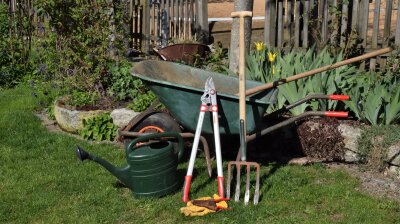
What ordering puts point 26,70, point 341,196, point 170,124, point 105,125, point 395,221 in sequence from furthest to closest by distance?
1. point 26,70
2. point 105,125
3. point 170,124
4. point 341,196
5. point 395,221

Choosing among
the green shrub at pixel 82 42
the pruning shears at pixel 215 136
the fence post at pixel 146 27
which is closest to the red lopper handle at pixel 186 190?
the pruning shears at pixel 215 136

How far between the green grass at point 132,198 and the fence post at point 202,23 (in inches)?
178

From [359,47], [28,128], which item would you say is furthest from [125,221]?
[359,47]

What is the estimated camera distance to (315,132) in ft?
17.1

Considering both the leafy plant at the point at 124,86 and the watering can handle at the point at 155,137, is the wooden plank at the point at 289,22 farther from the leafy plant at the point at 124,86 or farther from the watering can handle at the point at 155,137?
the watering can handle at the point at 155,137

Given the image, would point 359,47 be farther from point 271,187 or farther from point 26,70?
point 26,70

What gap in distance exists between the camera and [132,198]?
446 cm

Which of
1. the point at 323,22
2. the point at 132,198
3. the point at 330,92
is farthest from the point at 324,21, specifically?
the point at 132,198

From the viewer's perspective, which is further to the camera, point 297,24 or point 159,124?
point 297,24

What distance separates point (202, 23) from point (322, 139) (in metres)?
5.14

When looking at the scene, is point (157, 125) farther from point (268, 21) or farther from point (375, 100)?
point (268, 21)

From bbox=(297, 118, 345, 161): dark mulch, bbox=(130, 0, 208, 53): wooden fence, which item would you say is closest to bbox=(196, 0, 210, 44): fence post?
bbox=(130, 0, 208, 53): wooden fence

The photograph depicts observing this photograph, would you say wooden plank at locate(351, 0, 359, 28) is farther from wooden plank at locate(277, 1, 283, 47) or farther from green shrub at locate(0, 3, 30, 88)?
green shrub at locate(0, 3, 30, 88)

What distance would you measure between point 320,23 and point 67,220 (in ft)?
15.9
